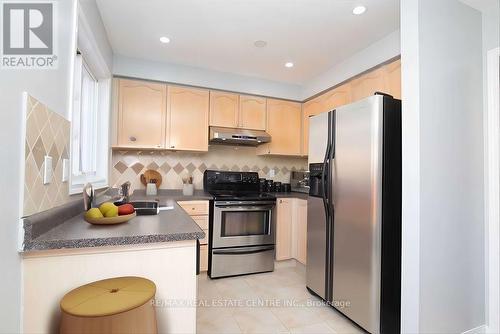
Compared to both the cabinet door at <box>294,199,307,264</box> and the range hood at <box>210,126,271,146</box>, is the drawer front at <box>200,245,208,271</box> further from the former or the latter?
the range hood at <box>210,126,271,146</box>

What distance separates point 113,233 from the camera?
107 centimetres

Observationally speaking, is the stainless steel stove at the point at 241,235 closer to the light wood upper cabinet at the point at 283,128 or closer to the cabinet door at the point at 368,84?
the light wood upper cabinet at the point at 283,128

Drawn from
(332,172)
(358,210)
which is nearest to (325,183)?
(332,172)

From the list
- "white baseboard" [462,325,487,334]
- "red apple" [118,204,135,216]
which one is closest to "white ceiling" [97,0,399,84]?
"red apple" [118,204,135,216]

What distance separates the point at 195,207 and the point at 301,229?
4.31 ft

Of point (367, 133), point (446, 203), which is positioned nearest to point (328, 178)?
point (367, 133)

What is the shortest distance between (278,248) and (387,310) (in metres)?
1.47

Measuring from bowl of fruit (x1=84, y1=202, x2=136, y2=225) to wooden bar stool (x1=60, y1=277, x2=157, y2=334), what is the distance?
0.30 metres

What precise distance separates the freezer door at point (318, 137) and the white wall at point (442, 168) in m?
0.69

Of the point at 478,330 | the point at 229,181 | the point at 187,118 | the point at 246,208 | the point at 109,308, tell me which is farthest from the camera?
the point at 229,181

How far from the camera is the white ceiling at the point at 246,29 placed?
192cm

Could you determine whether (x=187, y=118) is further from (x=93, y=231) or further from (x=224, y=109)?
(x=93, y=231)

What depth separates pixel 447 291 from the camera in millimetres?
1623

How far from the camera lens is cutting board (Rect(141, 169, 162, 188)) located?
306 cm
